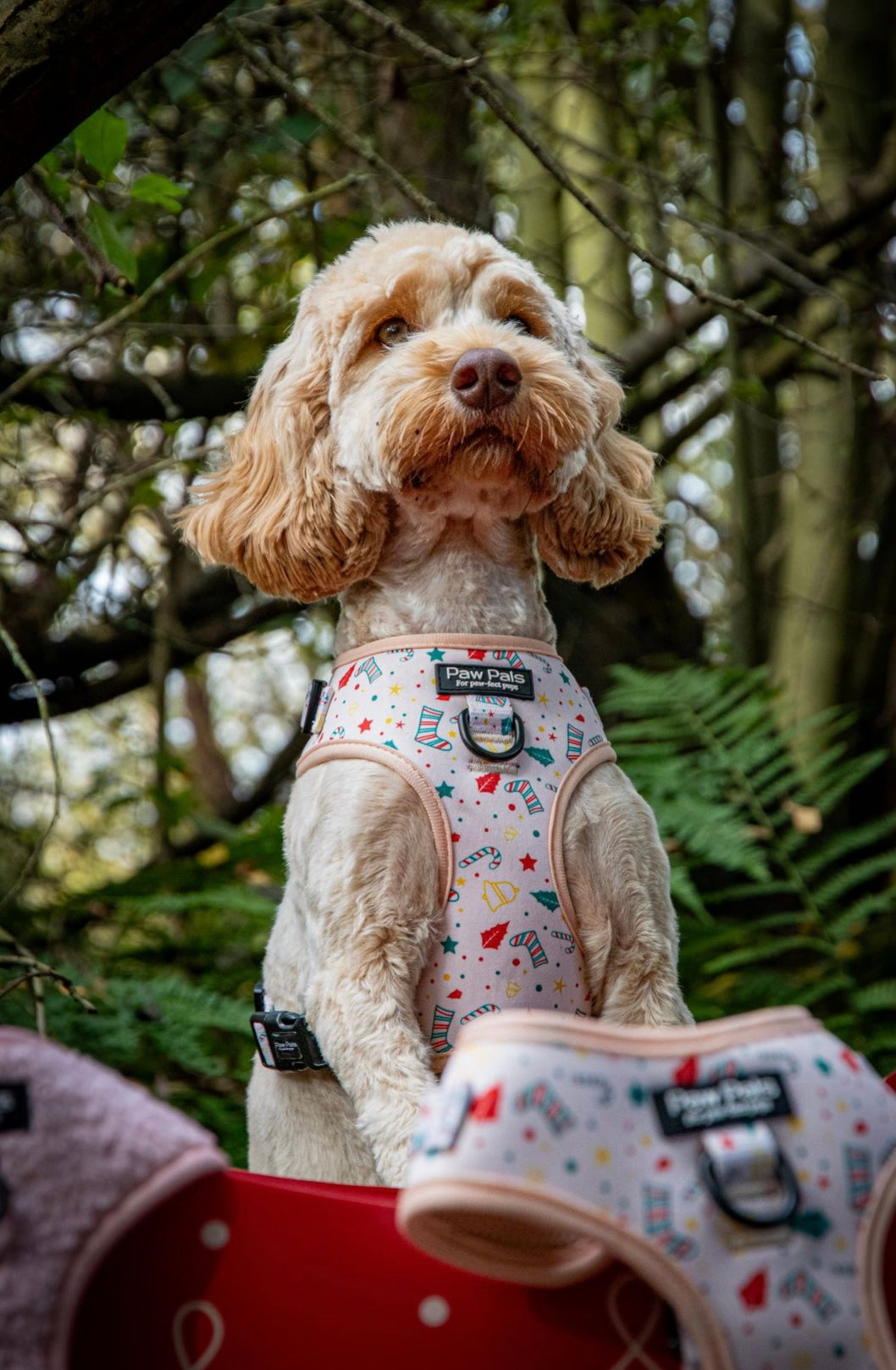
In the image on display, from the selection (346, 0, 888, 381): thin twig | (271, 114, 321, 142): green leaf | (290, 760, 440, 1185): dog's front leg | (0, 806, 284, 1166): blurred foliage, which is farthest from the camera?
(271, 114, 321, 142): green leaf

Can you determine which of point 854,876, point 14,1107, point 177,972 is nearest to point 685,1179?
point 14,1107

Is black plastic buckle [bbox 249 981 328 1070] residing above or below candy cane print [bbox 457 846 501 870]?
below

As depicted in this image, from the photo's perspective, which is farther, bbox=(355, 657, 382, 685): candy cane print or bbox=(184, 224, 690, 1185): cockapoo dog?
bbox=(355, 657, 382, 685): candy cane print

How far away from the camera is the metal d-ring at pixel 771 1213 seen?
1.17 metres

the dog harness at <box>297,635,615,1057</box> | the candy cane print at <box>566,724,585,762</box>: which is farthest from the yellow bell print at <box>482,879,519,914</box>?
the candy cane print at <box>566,724,585,762</box>

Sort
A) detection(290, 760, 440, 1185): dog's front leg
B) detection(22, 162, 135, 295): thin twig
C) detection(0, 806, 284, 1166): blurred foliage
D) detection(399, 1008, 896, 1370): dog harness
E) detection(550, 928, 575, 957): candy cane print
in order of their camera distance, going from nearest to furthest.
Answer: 1. detection(399, 1008, 896, 1370): dog harness
2. detection(290, 760, 440, 1185): dog's front leg
3. detection(550, 928, 575, 957): candy cane print
4. detection(22, 162, 135, 295): thin twig
5. detection(0, 806, 284, 1166): blurred foliage

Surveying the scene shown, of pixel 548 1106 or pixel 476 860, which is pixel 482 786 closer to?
pixel 476 860

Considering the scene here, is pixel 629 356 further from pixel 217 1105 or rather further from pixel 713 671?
pixel 217 1105

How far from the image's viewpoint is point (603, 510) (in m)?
2.34

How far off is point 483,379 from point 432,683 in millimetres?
452

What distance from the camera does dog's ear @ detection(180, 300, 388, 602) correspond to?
7.17ft

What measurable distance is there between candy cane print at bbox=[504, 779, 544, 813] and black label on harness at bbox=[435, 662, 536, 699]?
0.15 meters

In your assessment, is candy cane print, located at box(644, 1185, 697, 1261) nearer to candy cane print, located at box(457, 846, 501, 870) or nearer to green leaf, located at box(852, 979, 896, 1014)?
candy cane print, located at box(457, 846, 501, 870)

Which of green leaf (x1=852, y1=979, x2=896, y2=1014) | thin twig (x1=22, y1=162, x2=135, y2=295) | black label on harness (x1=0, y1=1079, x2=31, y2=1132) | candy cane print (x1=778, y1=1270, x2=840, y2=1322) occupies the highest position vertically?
thin twig (x1=22, y1=162, x2=135, y2=295)
